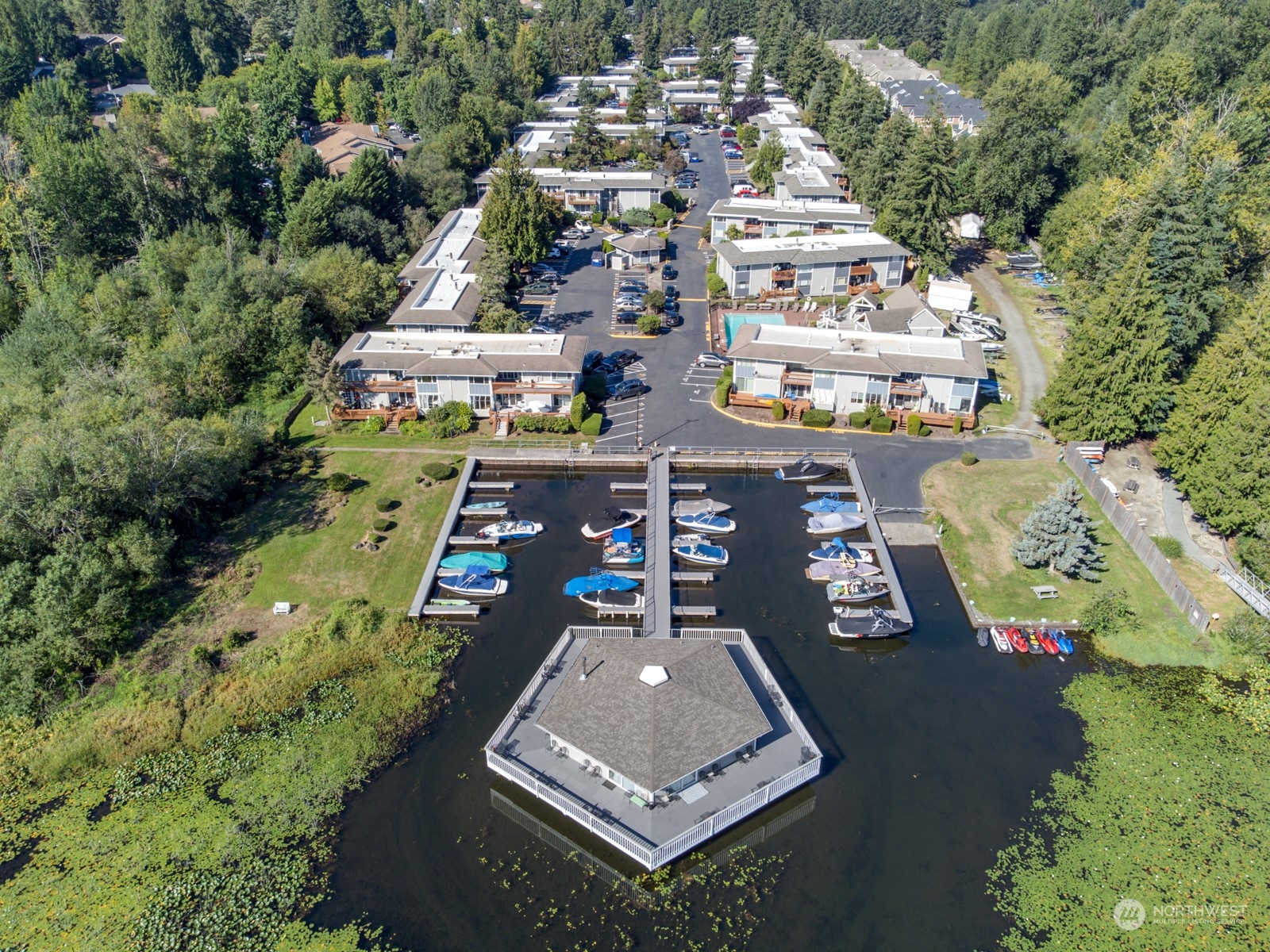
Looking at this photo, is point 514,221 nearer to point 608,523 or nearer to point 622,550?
point 608,523

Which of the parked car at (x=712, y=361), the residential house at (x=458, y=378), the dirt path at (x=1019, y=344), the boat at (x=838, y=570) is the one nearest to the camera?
the boat at (x=838, y=570)

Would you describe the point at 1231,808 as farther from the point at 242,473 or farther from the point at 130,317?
the point at 130,317

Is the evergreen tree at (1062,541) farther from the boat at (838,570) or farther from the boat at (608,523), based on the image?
the boat at (608,523)

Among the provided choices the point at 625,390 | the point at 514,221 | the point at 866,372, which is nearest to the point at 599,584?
the point at 625,390

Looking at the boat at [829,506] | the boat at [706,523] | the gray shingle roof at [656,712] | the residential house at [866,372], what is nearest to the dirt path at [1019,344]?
the residential house at [866,372]

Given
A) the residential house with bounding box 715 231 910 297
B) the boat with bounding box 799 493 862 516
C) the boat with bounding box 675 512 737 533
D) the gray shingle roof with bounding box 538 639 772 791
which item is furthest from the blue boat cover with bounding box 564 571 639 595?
the residential house with bounding box 715 231 910 297

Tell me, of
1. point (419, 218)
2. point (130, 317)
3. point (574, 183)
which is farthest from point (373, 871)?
point (574, 183)
